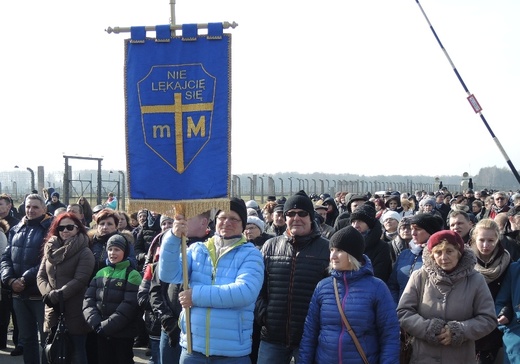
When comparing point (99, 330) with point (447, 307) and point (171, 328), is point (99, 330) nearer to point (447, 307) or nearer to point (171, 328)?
point (171, 328)

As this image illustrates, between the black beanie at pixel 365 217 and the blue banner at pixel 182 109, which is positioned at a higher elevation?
the blue banner at pixel 182 109

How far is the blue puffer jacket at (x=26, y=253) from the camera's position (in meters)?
6.89

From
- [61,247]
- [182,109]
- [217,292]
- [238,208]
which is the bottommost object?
[217,292]

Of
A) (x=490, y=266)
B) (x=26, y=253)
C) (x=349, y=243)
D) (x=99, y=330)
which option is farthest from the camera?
(x=26, y=253)

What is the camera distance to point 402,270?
18.8 feet

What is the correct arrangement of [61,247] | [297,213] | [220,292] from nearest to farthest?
1. [220,292]
2. [297,213]
3. [61,247]

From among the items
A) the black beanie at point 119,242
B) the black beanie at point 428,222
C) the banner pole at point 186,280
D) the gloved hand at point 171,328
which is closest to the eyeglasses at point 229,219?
the banner pole at point 186,280

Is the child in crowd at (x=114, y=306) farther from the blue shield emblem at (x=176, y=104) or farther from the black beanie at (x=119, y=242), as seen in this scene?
the blue shield emblem at (x=176, y=104)

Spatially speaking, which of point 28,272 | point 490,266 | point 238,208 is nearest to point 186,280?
point 238,208

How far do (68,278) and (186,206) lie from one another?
2489 mm

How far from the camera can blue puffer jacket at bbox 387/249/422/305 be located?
18.6ft

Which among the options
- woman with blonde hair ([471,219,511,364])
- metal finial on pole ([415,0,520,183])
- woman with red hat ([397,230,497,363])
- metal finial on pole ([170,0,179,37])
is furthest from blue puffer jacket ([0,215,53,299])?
metal finial on pole ([415,0,520,183])

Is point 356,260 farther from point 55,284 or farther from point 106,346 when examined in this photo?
point 55,284

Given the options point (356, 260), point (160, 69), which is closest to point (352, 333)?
point (356, 260)
